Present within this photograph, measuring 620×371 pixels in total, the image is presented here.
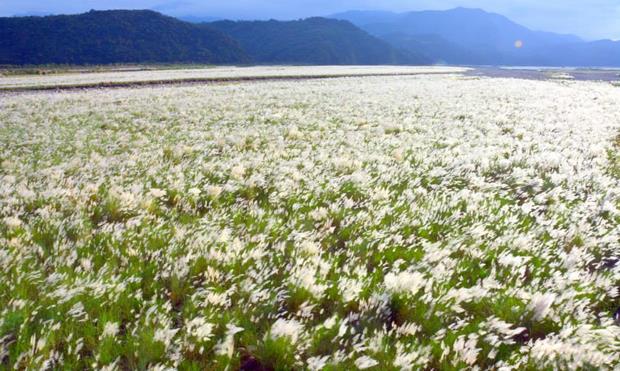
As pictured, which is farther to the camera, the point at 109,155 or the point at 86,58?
the point at 86,58

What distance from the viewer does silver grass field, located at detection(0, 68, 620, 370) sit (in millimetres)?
3107

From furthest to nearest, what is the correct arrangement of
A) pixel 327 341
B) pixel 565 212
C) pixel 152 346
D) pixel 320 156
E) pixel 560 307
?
pixel 320 156 → pixel 565 212 → pixel 560 307 → pixel 327 341 → pixel 152 346

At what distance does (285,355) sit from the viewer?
3.06 m

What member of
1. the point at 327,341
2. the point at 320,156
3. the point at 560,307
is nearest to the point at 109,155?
the point at 320,156

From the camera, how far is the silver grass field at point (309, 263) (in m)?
3.11

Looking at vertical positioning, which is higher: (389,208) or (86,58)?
(86,58)

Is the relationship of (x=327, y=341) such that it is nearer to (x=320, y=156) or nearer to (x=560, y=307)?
(x=560, y=307)

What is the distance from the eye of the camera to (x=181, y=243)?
Answer: 4910 mm

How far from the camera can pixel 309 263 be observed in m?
4.51

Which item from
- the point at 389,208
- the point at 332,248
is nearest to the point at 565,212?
the point at 389,208

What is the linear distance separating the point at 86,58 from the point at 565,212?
225795mm

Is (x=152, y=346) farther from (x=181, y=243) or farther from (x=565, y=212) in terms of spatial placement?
(x=565, y=212)

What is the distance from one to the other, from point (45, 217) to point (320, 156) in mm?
6142

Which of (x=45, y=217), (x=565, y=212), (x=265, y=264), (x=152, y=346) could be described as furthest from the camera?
(x=565, y=212)
